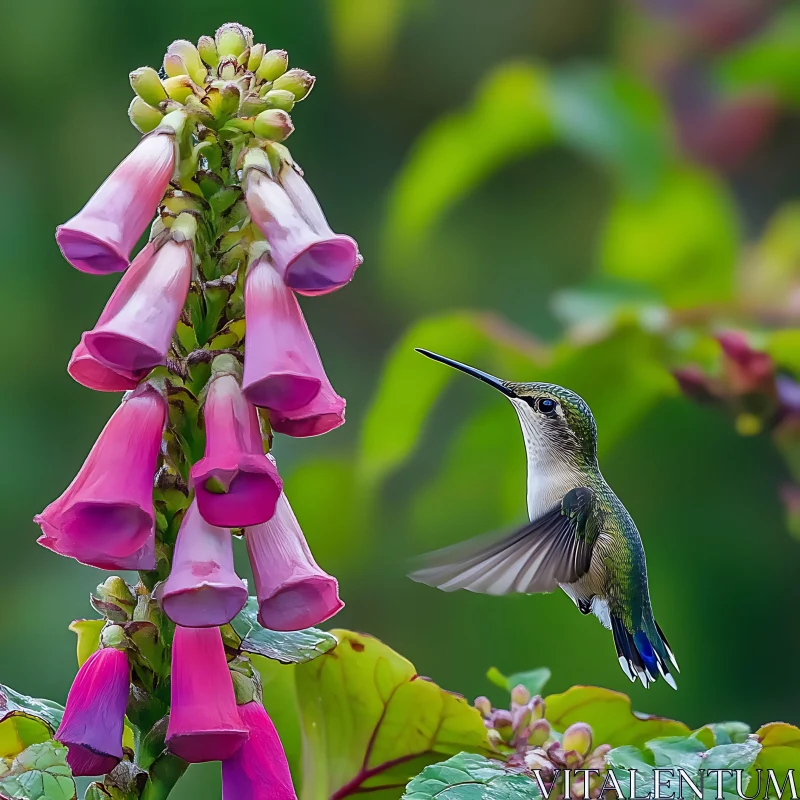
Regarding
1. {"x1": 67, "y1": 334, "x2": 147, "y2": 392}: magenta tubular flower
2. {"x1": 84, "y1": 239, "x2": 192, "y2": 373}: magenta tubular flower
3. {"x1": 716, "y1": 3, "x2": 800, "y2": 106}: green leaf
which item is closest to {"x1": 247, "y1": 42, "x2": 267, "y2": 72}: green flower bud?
{"x1": 84, "y1": 239, "x2": 192, "y2": 373}: magenta tubular flower

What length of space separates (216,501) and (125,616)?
151mm

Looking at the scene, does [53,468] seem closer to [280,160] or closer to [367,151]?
[367,151]

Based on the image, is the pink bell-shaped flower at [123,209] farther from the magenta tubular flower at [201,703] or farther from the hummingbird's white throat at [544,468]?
the hummingbird's white throat at [544,468]

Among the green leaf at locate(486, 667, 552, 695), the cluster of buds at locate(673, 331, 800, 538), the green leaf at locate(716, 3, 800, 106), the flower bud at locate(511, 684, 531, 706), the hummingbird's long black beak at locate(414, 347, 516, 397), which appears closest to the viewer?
the flower bud at locate(511, 684, 531, 706)

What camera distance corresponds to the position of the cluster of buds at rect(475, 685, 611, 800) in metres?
1.13

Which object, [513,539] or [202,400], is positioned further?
[513,539]

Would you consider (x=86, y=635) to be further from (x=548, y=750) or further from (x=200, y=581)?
(x=548, y=750)

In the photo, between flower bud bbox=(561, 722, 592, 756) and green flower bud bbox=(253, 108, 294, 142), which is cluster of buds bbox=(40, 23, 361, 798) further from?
flower bud bbox=(561, 722, 592, 756)

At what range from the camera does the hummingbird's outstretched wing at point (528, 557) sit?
4.82 feet

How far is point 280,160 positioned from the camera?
1.19 metres

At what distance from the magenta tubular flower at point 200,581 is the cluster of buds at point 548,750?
12.7 inches

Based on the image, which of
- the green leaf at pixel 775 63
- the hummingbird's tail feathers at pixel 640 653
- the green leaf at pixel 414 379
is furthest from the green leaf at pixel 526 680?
the green leaf at pixel 775 63

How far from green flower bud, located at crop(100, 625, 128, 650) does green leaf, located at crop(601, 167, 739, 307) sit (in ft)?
6.85

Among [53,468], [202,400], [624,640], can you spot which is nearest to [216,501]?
[202,400]
